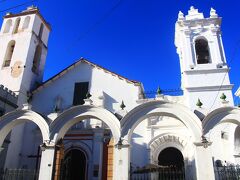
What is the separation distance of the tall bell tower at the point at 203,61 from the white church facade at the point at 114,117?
7cm

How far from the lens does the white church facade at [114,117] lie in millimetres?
11922

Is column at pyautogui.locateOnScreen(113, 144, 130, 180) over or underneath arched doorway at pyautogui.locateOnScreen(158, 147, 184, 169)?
underneath

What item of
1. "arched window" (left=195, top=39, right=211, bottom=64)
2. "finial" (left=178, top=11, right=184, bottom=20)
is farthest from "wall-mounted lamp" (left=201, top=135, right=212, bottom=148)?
"finial" (left=178, top=11, right=184, bottom=20)

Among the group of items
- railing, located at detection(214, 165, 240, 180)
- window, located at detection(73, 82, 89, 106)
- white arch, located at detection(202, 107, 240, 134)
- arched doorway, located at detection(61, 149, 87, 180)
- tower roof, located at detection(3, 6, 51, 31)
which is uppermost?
tower roof, located at detection(3, 6, 51, 31)

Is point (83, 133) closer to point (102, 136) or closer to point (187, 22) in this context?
point (102, 136)

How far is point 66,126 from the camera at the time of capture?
12820 millimetres

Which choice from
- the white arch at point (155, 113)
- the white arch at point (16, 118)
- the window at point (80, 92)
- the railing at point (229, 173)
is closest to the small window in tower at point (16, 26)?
the window at point (80, 92)

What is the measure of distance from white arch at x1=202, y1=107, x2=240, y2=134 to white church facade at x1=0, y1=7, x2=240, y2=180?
0.14ft

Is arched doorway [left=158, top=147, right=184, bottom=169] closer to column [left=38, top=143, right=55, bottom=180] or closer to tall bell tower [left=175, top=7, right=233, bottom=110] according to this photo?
tall bell tower [left=175, top=7, right=233, bottom=110]

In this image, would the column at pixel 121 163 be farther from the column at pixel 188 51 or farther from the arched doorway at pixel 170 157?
the column at pixel 188 51

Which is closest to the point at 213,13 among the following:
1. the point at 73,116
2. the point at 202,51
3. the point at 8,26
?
the point at 202,51

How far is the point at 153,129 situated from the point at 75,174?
19.8 ft

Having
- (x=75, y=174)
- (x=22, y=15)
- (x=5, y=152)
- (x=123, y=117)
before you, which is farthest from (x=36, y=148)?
(x=22, y=15)

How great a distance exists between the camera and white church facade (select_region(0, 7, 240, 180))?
11.9 meters
